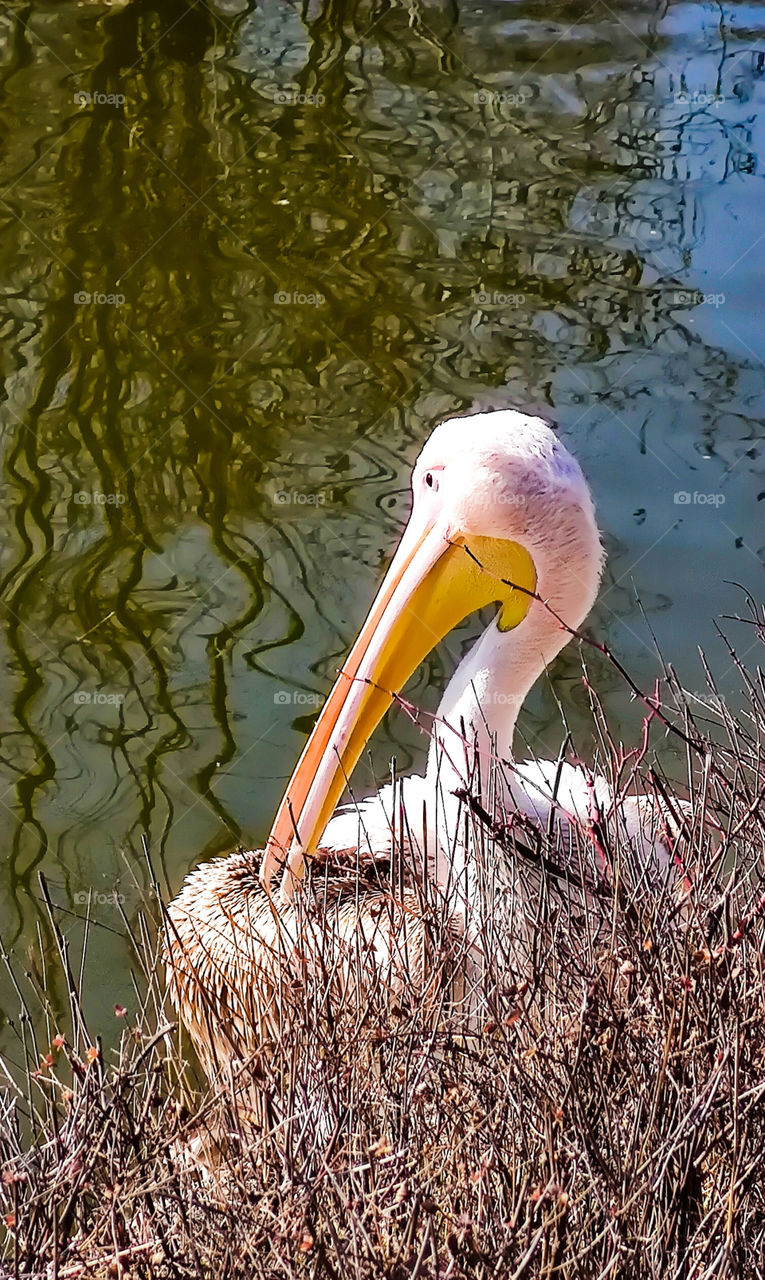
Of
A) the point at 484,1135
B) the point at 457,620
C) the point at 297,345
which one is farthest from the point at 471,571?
the point at 297,345

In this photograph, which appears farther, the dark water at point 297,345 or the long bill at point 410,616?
the dark water at point 297,345

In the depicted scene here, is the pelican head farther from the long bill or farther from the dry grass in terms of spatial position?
the dry grass

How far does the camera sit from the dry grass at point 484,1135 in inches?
57.2

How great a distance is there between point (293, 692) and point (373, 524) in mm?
978

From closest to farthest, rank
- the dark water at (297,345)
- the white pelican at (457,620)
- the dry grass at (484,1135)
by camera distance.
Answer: the dry grass at (484,1135), the white pelican at (457,620), the dark water at (297,345)

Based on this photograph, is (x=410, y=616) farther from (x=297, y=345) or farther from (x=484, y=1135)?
(x=297, y=345)

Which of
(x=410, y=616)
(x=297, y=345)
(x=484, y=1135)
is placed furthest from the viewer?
(x=297, y=345)

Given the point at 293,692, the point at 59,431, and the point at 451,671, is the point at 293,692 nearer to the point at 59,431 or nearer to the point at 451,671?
the point at 451,671

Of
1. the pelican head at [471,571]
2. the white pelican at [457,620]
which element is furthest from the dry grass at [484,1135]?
the pelican head at [471,571]

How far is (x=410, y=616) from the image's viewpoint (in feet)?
9.86

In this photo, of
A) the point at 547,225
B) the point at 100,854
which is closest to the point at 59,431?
the point at 100,854

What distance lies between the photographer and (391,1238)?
148 centimetres

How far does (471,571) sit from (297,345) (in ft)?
12.5

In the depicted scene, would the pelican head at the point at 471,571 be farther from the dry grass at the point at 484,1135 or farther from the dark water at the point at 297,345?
the dry grass at the point at 484,1135
